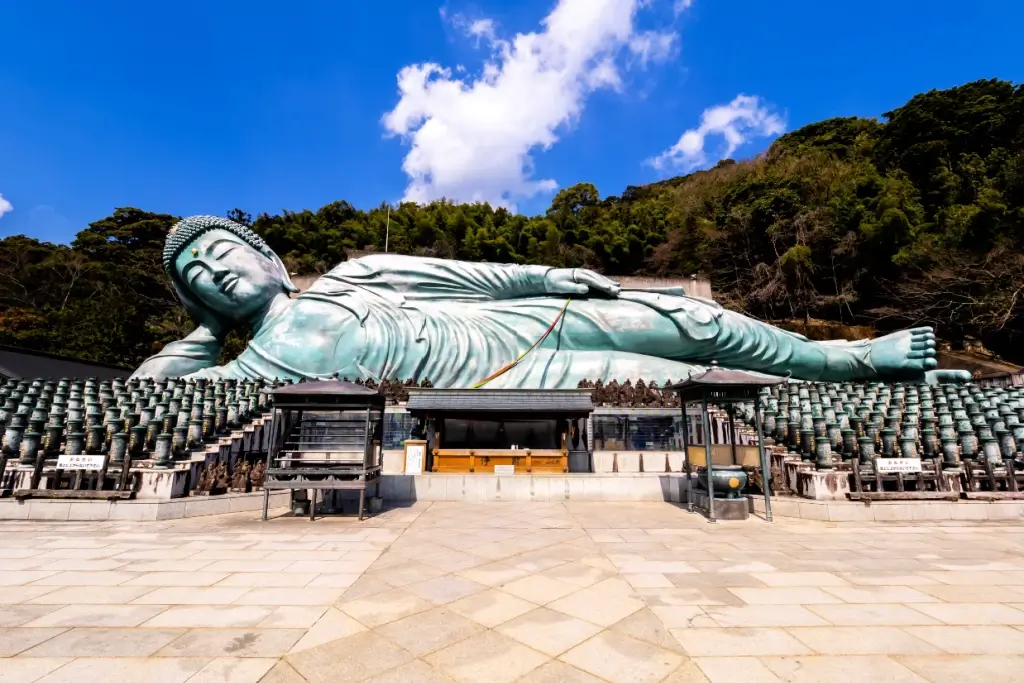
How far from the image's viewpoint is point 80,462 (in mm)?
6359

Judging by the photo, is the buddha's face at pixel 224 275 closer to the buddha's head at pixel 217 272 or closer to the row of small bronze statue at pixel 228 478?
the buddha's head at pixel 217 272

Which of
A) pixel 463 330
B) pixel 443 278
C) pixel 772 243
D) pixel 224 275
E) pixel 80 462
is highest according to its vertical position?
pixel 772 243

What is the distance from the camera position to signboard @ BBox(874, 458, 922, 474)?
646 centimetres

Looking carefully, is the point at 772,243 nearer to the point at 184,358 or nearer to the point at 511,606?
the point at 184,358

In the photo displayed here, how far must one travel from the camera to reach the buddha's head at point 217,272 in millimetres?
13875

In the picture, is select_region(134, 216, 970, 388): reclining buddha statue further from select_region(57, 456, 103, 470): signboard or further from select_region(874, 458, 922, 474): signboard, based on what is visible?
select_region(874, 458, 922, 474): signboard

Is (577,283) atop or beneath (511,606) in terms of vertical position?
atop

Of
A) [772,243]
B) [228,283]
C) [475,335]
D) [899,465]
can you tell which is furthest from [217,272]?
[772,243]

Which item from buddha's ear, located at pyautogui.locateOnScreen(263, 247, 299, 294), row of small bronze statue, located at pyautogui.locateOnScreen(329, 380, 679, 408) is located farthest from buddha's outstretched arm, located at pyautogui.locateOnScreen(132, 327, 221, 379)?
row of small bronze statue, located at pyautogui.locateOnScreen(329, 380, 679, 408)

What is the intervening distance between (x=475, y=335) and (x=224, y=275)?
6.91m

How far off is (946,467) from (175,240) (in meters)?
17.3

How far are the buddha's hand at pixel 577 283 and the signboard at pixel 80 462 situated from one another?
11.0 m

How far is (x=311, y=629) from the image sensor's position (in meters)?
2.80

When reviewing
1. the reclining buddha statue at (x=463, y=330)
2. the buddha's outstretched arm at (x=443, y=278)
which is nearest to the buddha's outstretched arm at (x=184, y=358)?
the reclining buddha statue at (x=463, y=330)
